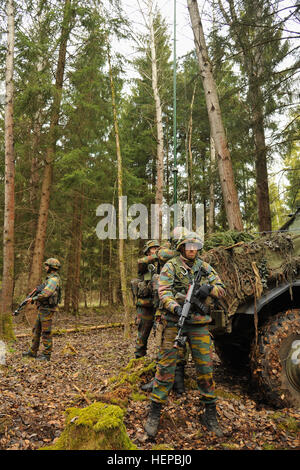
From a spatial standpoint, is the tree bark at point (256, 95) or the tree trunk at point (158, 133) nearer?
the tree bark at point (256, 95)

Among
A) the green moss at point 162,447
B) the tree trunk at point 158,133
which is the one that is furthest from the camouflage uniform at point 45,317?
the tree trunk at point 158,133

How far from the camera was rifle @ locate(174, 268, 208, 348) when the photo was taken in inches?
137

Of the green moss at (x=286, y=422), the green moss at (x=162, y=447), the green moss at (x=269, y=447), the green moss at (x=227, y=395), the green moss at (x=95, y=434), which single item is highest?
the green moss at (x=95, y=434)

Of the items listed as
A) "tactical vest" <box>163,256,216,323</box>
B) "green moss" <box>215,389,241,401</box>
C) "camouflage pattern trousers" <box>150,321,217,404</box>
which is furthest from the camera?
"green moss" <box>215,389,241,401</box>

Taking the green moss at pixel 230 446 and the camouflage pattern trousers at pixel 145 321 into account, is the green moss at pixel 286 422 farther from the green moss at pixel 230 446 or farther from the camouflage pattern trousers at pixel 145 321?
the camouflage pattern trousers at pixel 145 321

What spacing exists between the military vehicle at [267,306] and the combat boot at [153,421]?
1278 millimetres

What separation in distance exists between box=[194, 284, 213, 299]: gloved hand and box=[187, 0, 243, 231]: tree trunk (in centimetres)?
370

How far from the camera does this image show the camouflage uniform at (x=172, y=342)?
3.67m

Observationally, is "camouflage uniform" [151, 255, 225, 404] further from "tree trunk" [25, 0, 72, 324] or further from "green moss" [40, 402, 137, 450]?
"tree trunk" [25, 0, 72, 324]

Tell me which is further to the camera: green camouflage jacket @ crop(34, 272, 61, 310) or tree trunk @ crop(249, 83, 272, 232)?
tree trunk @ crop(249, 83, 272, 232)

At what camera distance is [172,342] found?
376cm

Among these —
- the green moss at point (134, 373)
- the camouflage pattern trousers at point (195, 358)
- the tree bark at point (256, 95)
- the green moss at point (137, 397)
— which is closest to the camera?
the camouflage pattern trousers at point (195, 358)

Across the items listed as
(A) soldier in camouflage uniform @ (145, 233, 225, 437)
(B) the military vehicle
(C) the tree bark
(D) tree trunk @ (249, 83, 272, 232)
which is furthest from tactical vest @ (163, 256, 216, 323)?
(D) tree trunk @ (249, 83, 272, 232)

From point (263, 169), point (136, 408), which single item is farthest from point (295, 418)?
point (263, 169)
